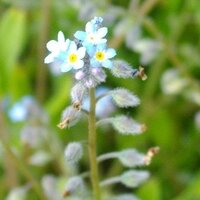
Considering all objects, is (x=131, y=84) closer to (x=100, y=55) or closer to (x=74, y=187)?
(x=74, y=187)

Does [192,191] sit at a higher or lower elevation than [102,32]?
higher

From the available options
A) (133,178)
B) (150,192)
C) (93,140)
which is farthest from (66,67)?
(150,192)

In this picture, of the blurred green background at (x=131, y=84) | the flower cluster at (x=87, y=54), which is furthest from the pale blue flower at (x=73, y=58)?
the blurred green background at (x=131, y=84)

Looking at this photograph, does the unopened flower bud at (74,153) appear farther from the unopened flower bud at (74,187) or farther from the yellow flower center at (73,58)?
the yellow flower center at (73,58)

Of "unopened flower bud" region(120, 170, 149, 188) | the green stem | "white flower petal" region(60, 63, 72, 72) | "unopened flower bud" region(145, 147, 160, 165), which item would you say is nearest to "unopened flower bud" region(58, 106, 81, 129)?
the green stem

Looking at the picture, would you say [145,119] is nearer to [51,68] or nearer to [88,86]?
[51,68]

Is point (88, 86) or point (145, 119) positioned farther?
point (145, 119)

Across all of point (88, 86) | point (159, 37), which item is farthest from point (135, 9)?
point (88, 86)
